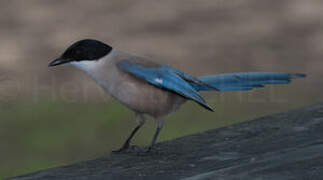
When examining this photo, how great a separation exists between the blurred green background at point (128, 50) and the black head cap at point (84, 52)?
2.48 metres

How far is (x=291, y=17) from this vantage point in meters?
10.1

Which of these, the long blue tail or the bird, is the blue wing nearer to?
the bird

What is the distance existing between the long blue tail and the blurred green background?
8.42 feet

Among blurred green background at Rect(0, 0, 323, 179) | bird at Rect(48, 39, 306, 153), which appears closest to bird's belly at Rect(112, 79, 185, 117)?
bird at Rect(48, 39, 306, 153)

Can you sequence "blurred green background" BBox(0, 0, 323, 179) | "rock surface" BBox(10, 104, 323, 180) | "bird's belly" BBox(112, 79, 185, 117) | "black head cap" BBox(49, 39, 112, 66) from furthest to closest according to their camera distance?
"blurred green background" BBox(0, 0, 323, 179), "black head cap" BBox(49, 39, 112, 66), "bird's belly" BBox(112, 79, 185, 117), "rock surface" BBox(10, 104, 323, 180)

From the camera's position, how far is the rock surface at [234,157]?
320 centimetres

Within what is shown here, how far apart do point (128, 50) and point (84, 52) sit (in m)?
4.01

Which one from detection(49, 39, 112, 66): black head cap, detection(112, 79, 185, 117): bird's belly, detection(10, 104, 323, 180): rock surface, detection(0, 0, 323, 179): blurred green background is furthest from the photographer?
detection(0, 0, 323, 179): blurred green background

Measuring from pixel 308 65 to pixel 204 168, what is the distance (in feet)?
19.0

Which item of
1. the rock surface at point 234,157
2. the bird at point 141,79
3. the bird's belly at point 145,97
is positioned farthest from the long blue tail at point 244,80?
the rock surface at point 234,157

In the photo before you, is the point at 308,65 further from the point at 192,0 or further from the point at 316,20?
the point at 192,0

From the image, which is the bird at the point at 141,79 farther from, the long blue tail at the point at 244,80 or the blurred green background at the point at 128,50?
the blurred green background at the point at 128,50

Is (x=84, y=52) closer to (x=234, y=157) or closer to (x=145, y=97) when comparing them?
(x=145, y=97)

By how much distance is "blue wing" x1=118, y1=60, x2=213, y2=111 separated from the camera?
193 inches
